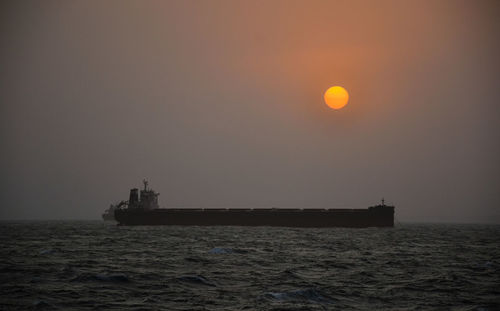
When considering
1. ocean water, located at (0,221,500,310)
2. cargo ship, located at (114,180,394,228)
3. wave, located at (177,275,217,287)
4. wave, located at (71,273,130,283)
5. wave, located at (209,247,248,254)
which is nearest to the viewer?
ocean water, located at (0,221,500,310)

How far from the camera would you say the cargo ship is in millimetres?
91250

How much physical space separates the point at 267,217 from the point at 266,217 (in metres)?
0.19

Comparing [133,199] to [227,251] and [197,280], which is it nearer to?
[227,251]

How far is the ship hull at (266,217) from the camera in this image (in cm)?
9125

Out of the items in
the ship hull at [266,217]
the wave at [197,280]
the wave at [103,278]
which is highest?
the ship hull at [266,217]

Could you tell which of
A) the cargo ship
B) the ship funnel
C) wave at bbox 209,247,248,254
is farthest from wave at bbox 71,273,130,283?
the ship funnel

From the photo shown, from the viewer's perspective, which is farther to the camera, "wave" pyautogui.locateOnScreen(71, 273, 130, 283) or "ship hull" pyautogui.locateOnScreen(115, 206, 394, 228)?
"ship hull" pyautogui.locateOnScreen(115, 206, 394, 228)

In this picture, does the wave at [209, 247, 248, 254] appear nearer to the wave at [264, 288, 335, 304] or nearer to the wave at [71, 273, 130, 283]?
the wave at [71, 273, 130, 283]

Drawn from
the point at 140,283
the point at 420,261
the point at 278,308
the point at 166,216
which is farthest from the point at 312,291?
the point at 166,216

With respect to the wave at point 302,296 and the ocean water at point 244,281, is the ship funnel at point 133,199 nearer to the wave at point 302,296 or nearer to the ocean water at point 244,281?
the ocean water at point 244,281

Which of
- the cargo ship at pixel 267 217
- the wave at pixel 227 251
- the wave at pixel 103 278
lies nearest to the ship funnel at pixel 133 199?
the cargo ship at pixel 267 217

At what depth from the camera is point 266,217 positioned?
3733 inches

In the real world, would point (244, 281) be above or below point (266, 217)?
below

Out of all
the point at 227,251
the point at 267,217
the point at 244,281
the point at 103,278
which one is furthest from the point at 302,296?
the point at 267,217
